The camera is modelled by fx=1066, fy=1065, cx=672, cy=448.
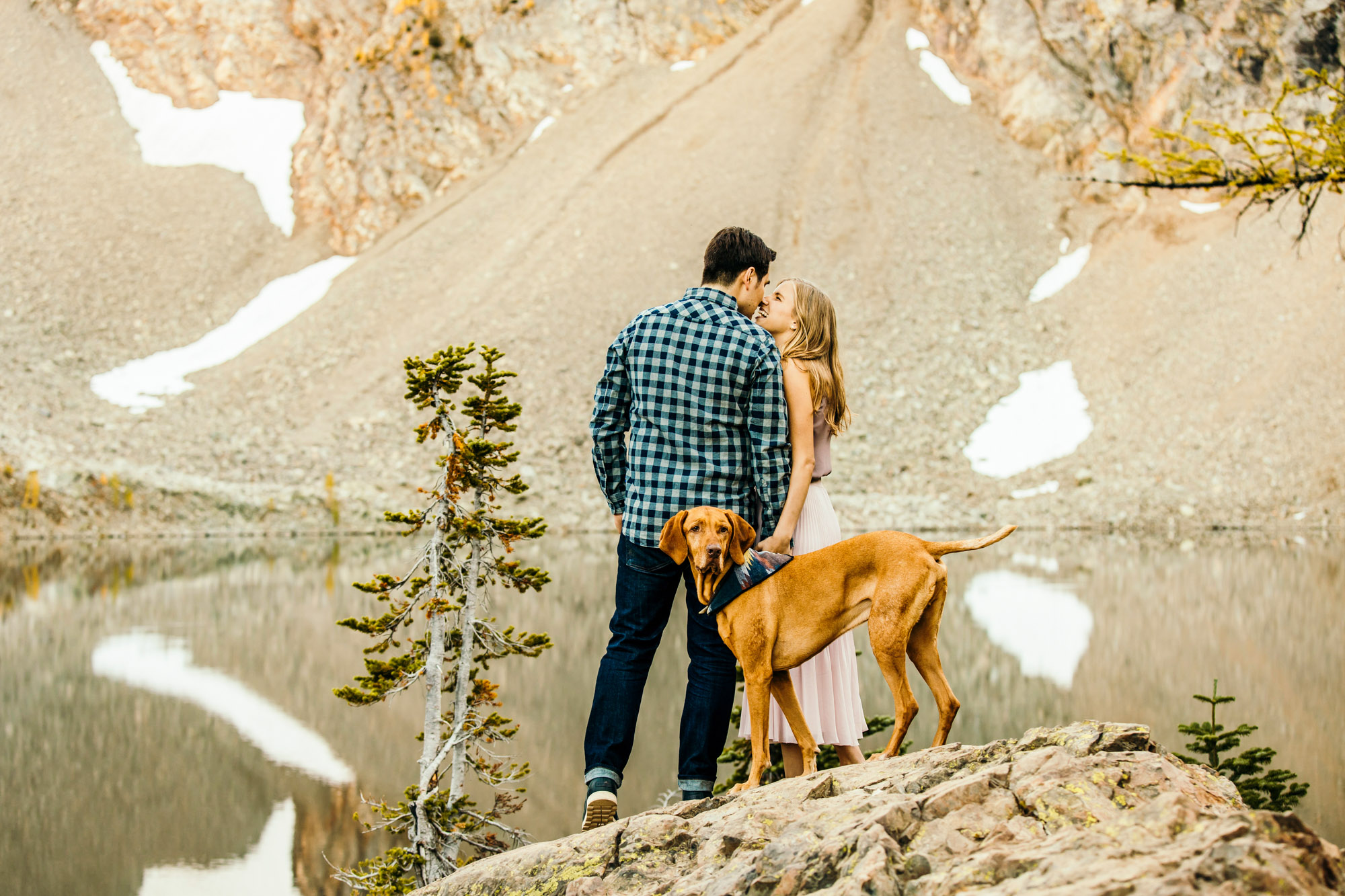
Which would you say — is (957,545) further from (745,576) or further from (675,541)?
(675,541)

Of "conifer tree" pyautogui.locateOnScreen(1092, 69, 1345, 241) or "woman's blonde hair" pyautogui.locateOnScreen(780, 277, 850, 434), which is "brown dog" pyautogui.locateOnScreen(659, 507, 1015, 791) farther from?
"conifer tree" pyautogui.locateOnScreen(1092, 69, 1345, 241)

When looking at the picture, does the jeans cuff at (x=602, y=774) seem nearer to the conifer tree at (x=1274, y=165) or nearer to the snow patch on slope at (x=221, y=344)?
the conifer tree at (x=1274, y=165)

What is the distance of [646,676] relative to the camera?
4773 mm

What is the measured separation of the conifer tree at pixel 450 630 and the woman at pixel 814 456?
8.25 ft

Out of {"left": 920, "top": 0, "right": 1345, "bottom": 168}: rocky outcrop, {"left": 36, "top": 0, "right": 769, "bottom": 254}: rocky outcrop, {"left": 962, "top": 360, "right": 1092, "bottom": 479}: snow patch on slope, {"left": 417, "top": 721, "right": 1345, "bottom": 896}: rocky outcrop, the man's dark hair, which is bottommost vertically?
{"left": 962, "top": 360, "right": 1092, "bottom": 479}: snow patch on slope

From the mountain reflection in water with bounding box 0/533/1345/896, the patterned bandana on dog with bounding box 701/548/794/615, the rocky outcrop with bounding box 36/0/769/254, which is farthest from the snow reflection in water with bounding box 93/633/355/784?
the rocky outcrop with bounding box 36/0/769/254

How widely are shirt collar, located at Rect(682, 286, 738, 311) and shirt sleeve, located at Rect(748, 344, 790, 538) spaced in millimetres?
284

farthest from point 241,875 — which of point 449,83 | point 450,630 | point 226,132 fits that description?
point 226,132

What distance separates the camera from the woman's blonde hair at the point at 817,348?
4.96m

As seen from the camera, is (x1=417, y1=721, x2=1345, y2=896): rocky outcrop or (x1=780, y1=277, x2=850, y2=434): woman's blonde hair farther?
(x1=780, y1=277, x2=850, y2=434): woman's blonde hair

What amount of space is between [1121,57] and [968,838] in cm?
5465

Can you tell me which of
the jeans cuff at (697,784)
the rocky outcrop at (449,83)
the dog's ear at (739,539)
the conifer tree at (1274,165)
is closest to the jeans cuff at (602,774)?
the jeans cuff at (697,784)

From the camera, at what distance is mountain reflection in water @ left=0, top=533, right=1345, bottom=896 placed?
33.7 feet

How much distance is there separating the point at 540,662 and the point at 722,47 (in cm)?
4812
